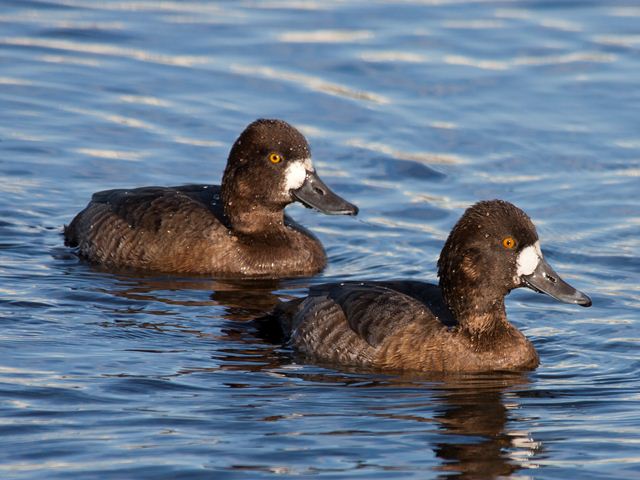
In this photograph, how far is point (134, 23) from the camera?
1934 centimetres

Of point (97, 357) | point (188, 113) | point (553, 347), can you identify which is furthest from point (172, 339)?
point (188, 113)

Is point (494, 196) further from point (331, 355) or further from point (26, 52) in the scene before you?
point (26, 52)

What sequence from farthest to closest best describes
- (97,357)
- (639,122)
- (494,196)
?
1. (639,122)
2. (494,196)
3. (97,357)

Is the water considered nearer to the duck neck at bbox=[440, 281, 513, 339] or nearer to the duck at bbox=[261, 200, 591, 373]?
the duck at bbox=[261, 200, 591, 373]

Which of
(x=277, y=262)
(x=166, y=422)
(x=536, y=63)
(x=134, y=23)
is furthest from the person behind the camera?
(x=134, y=23)

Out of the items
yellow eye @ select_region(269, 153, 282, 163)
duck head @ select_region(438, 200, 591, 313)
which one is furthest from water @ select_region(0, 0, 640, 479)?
yellow eye @ select_region(269, 153, 282, 163)

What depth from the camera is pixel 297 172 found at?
41.6ft

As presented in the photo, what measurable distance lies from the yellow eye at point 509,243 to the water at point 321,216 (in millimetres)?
848

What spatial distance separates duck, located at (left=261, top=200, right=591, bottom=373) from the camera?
32.6 ft

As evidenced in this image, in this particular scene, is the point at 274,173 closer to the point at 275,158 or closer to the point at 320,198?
the point at 275,158

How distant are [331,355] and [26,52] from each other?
9.67 meters

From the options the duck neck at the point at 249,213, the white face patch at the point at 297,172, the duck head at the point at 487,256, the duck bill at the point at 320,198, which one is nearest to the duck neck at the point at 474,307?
the duck head at the point at 487,256

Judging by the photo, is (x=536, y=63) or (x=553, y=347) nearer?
(x=553, y=347)

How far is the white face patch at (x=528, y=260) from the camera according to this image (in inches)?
393
